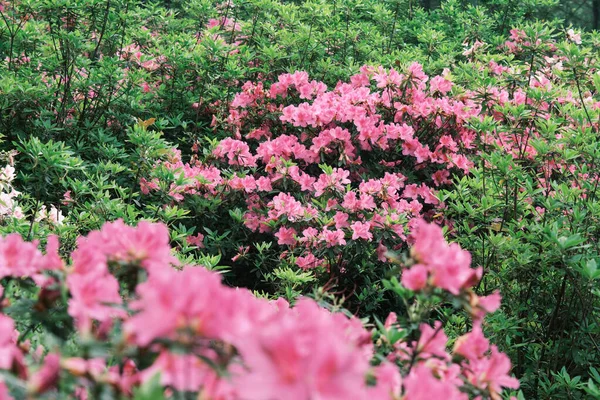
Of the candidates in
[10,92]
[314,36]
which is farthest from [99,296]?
[314,36]

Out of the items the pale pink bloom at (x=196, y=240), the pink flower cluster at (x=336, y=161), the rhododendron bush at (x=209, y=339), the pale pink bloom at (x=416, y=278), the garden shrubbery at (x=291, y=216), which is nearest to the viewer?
the rhododendron bush at (x=209, y=339)

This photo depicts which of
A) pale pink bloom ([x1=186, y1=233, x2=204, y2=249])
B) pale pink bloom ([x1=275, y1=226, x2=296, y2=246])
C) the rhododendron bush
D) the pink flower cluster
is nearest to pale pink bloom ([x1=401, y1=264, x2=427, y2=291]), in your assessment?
the rhododendron bush

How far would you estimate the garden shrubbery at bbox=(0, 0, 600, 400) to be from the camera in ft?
2.66

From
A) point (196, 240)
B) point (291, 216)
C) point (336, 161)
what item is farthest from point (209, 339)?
point (336, 161)

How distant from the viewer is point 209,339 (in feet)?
2.79

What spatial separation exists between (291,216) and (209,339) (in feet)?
7.42

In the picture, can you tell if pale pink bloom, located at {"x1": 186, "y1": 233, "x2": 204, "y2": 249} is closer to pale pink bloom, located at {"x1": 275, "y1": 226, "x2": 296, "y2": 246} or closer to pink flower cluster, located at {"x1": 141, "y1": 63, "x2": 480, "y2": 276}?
pink flower cluster, located at {"x1": 141, "y1": 63, "x2": 480, "y2": 276}

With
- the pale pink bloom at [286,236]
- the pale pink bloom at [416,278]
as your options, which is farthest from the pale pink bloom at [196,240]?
the pale pink bloom at [416,278]

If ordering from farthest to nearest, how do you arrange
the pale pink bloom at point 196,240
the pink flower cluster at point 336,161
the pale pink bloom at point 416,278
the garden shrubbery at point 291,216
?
the pale pink bloom at point 196,240, the pink flower cluster at point 336,161, the pale pink bloom at point 416,278, the garden shrubbery at point 291,216

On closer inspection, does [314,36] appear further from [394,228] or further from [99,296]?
[99,296]

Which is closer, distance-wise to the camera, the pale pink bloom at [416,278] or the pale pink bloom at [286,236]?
the pale pink bloom at [416,278]

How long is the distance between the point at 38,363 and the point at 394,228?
2239 mm

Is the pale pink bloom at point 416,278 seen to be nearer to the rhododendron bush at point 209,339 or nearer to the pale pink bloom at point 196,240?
the rhododendron bush at point 209,339

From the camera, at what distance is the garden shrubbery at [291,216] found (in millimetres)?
812
